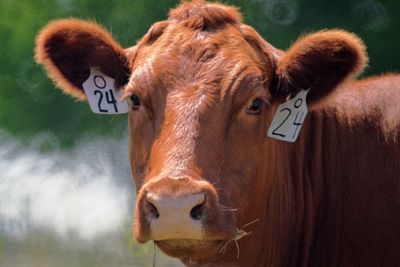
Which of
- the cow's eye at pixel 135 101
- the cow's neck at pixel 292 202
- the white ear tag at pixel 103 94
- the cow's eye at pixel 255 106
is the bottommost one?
the cow's neck at pixel 292 202

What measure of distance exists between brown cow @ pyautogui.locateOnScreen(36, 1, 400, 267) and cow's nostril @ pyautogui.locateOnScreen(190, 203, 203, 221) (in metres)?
0.05

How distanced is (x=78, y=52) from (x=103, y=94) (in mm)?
336

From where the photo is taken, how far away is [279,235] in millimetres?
6457

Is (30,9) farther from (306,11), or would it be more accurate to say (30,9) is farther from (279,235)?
(279,235)

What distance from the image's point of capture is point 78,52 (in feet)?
22.0

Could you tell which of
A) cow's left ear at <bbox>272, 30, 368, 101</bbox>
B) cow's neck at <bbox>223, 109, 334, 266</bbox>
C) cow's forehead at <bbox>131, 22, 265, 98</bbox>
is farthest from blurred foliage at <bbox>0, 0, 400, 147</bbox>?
cow's forehead at <bbox>131, 22, 265, 98</bbox>

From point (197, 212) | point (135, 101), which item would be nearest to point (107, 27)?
point (135, 101)

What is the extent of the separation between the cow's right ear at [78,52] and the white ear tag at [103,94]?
0.05 metres

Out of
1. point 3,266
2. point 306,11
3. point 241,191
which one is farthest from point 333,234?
point 3,266

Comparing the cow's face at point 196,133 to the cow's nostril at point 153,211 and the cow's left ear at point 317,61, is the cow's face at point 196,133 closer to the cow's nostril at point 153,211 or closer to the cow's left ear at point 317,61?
the cow's nostril at point 153,211

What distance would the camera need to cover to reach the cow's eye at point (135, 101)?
20.1 feet

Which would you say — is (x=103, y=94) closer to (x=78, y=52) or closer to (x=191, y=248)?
(x=78, y=52)

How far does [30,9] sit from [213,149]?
6.01m

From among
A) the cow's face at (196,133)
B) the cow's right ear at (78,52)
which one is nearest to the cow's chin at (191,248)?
the cow's face at (196,133)
